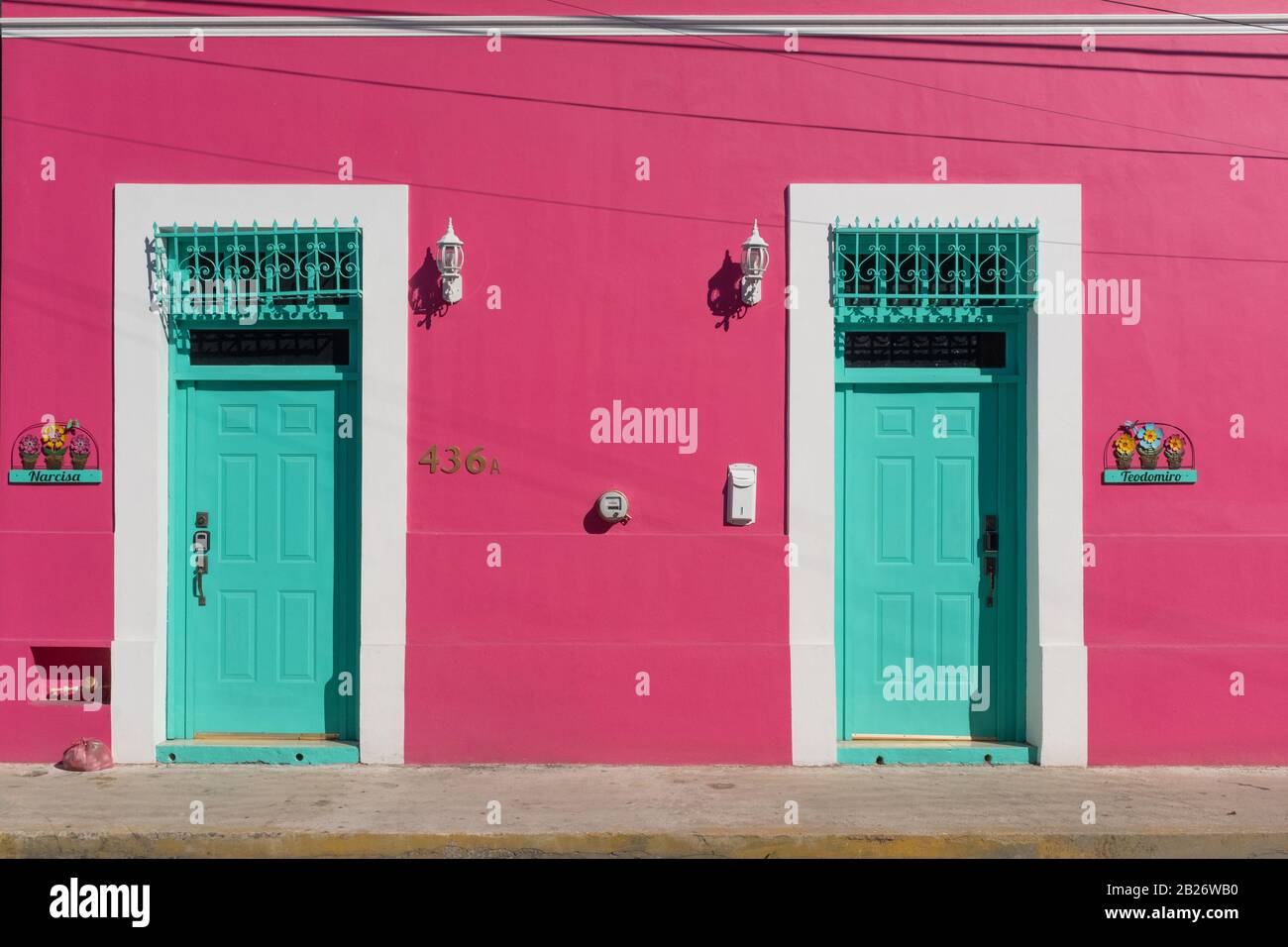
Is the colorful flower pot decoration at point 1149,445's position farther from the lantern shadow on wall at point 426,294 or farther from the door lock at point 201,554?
the door lock at point 201,554

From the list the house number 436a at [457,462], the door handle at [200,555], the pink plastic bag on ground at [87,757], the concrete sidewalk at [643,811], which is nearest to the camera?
the concrete sidewalk at [643,811]

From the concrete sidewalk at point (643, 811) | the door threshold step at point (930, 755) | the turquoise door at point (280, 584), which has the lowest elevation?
the concrete sidewalk at point (643, 811)

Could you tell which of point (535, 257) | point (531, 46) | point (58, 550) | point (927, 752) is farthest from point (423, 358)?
point (927, 752)

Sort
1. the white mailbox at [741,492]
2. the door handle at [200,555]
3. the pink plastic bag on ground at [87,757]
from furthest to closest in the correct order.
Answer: the door handle at [200,555] < the white mailbox at [741,492] < the pink plastic bag on ground at [87,757]

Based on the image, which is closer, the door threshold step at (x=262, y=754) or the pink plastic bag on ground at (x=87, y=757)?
the pink plastic bag on ground at (x=87, y=757)

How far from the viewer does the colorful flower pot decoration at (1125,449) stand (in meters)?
6.50

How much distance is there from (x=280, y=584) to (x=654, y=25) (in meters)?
3.82

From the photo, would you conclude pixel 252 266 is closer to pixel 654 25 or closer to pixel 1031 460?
pixel 654 25

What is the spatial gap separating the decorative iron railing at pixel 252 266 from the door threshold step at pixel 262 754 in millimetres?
2445

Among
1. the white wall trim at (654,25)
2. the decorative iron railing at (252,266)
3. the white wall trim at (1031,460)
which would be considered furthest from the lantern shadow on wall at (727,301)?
the decorative iron railing at (252,266)

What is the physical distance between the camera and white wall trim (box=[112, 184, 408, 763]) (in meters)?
6.45

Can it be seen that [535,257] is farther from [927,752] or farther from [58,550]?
[927,752]

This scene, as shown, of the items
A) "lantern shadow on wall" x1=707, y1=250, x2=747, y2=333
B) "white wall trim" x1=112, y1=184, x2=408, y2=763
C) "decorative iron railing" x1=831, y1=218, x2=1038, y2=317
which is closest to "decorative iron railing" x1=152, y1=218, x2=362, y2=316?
"white wall trim" x1=112, y1=184, x2=408, y2=763
